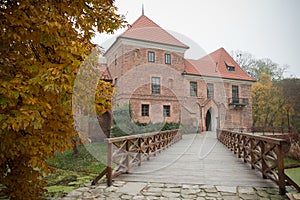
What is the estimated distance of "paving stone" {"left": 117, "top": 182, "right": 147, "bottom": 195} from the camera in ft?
11.5

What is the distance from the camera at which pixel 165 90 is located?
1869 centimetres

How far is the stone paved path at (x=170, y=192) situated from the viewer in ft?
10.6

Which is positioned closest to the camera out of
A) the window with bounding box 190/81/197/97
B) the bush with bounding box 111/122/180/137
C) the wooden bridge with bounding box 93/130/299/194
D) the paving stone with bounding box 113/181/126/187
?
the wooden bridge with bounding box 93/130/299/194

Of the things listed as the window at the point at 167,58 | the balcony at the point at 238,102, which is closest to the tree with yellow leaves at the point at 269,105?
the balcony at the point at 238,102

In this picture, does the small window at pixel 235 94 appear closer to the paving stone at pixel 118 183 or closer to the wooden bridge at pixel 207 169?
the wooden bridge at pixel 207 169

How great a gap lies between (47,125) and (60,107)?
0.78 ft

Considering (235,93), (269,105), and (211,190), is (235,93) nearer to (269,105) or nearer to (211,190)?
(269,105)

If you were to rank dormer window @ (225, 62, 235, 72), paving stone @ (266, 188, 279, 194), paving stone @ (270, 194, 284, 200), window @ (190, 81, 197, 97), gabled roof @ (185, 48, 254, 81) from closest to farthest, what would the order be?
1. paving stone @ (270, 194, 284, 200)
2. paving stone @ (266, 188, 279, 194)
3. window @ (190, 81, 197, 97)
4. gabled roof @ (185, 48, 254, 81)
5. dormer window @ (225, 62, 235, 72)

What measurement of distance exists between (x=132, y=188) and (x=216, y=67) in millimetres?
21276

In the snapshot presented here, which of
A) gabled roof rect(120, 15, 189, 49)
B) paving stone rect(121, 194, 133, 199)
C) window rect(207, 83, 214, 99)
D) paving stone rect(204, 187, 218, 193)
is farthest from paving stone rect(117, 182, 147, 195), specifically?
window rect(207, 83, 214, 99)

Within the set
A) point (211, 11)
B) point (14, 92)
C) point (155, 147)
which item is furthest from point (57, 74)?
point (211, 11)

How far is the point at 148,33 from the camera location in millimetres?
17875

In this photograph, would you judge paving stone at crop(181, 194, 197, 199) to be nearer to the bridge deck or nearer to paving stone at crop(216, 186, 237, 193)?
paving stone at crop(216, 186, 237, 193)

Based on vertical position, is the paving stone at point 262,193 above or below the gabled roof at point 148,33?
Result: below
